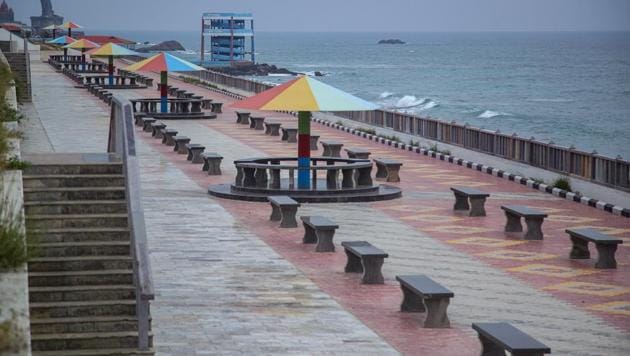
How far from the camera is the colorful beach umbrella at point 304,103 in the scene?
24.6 m

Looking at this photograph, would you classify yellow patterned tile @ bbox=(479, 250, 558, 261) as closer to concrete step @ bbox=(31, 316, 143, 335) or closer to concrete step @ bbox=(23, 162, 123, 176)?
concrete step @ bbox=(23, 162, 123, 176)

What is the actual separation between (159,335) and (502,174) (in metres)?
16.1

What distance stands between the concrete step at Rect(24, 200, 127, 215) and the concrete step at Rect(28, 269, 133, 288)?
1.21 meters

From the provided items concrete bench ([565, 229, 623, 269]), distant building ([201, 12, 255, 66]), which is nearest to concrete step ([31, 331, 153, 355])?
concrete bench ([565, 229, 623, 269])

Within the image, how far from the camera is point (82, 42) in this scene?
6600cm

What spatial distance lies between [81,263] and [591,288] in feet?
20.4

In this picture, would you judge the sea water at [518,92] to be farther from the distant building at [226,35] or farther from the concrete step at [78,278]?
the concrete step at [78,278]

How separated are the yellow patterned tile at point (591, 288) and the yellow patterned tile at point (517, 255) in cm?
186

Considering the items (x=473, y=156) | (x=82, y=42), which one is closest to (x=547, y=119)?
(x=82, y=42)

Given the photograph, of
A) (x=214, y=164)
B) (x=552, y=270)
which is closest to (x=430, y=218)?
(x=552, y=270)

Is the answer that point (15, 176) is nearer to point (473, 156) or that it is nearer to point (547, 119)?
point (473, 156)

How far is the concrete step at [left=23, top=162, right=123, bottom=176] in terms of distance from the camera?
15469 millimetres

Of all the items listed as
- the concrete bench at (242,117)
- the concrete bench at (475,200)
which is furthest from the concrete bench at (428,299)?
the concrete bench at (242,117)

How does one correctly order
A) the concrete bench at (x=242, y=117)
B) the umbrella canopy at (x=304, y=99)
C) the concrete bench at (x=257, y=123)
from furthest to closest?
1. the concrete bench at (x=242, y=117)
2. the concrete bench at (x=257, y=123)
3. the umbrella canopy at (x=304, y=99)
